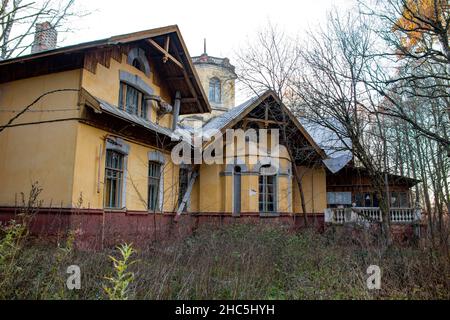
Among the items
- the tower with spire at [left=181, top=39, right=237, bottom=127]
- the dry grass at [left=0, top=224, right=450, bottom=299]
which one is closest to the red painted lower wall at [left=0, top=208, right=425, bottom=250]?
the dry grass at [left=0, top=224, right=450, bottom=299]

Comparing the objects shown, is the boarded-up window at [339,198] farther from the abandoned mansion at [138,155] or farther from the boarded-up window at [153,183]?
the boarded-up window at [153,183]

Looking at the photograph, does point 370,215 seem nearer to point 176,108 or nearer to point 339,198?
point 339,198

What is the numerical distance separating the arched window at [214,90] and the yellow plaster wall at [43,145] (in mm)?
22605

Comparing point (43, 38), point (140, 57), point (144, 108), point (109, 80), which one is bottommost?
point (144, 108)

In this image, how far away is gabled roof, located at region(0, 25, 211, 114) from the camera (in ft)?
29.7

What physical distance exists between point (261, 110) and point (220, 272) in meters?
11.6

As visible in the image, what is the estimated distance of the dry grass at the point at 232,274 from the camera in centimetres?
469

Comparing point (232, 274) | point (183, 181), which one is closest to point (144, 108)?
point (183, 181)

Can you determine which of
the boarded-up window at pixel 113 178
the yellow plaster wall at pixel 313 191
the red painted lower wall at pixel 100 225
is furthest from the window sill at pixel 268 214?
the boarded-up window at pixel 113 178

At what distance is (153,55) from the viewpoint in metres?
12.8

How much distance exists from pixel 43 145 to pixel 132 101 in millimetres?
3458

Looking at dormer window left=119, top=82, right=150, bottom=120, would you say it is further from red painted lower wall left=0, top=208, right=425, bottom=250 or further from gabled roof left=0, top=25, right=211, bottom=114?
red painted lower wall left=0, top=208, right=425, bottom=250
